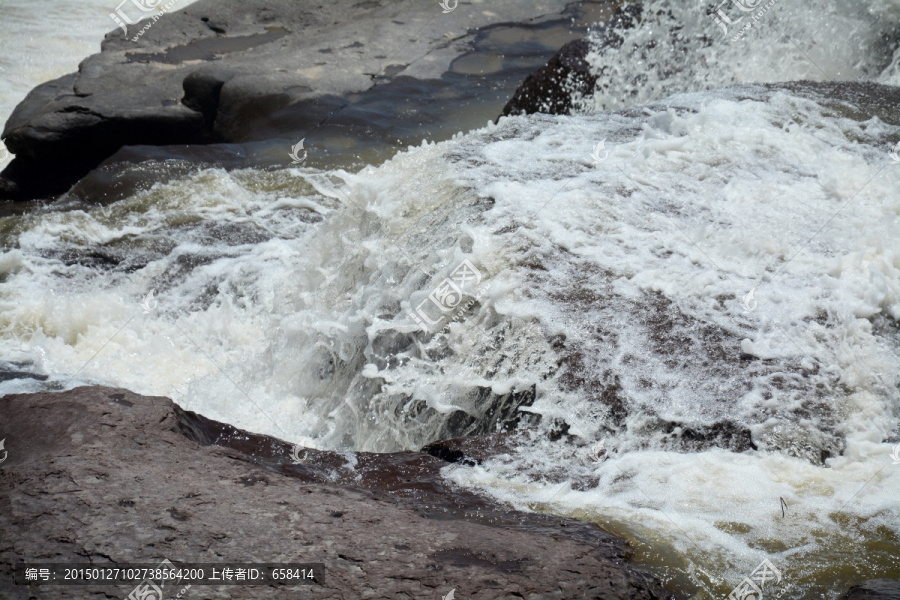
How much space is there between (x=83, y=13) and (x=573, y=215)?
10.7 meters

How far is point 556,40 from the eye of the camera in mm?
10227

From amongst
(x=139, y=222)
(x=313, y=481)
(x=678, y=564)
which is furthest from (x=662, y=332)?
(x=139, y=222)

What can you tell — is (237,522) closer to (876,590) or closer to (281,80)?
(876,590)

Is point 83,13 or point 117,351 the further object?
point 83,13

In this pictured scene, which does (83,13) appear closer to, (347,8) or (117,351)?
(347,8)

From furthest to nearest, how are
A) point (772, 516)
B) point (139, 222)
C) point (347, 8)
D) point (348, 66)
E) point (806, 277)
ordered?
point (347, 8) < point (348, 66) < point (139, 222) < point (806, 277) < point (772, 516)
